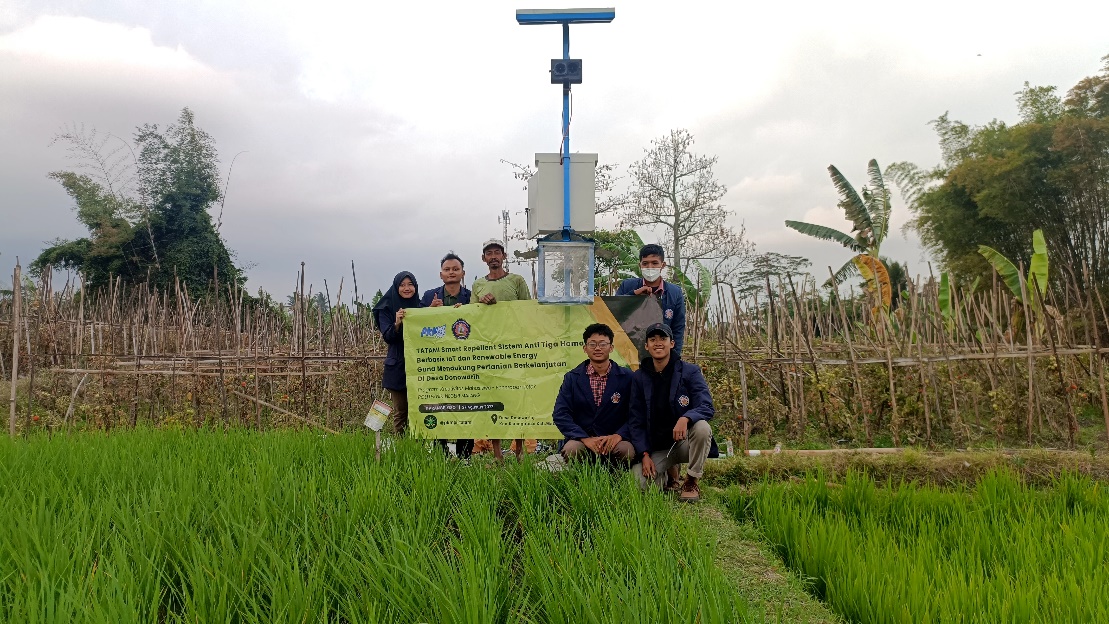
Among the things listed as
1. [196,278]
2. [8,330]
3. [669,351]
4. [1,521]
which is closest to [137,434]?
[1,521]

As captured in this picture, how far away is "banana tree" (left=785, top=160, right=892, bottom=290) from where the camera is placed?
13.9 metres

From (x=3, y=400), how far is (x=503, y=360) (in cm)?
963

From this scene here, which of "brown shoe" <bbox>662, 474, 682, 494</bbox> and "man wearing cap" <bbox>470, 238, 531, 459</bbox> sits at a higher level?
"man wearing cap" <bbox>470, 238, 531, 459</bbox>

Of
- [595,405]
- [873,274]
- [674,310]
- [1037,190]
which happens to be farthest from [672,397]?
[1037,190]

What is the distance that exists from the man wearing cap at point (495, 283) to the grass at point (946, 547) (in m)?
2.11

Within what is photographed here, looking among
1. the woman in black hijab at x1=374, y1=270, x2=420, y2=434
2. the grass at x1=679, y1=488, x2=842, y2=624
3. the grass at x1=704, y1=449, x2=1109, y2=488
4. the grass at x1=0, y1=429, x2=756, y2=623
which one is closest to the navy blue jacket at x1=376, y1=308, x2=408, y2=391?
the woman in black hijab at x1=374, y1=270, x2=420, y2=434

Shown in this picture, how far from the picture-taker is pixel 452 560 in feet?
7.95

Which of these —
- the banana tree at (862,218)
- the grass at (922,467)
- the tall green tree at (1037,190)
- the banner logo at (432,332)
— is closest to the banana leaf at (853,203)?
the banana tree at (862,218)

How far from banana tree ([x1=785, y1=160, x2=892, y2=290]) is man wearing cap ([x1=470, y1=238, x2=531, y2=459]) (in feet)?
36.1

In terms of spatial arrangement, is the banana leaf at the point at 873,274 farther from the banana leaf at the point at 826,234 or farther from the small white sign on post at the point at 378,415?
the small white sign on post at the point at 378,415

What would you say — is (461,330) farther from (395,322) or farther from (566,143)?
(566,143)

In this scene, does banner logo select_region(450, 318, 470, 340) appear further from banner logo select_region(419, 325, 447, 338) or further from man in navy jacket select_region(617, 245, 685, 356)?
man in navy jacket select_region(617, 245, 685, 356)

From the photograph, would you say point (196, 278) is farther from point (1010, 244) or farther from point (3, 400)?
point (1010, 244)

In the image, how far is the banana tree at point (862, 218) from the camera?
45.5 feet
